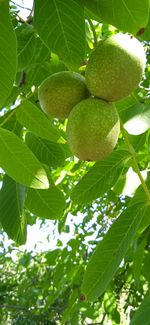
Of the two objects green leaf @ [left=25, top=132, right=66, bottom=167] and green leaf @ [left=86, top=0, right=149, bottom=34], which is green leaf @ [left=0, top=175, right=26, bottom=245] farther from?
green leaf @ [left=86, top=0, right=149, bottom=34]

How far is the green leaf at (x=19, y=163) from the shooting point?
4.53 feet

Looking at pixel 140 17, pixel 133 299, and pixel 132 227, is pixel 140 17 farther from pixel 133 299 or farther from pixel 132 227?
pixel 133 299

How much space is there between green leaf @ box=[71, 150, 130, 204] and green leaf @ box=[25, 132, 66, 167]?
18cm

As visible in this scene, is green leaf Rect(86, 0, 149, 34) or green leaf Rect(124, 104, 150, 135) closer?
green leaf Rect(86, 0, 149, 34)

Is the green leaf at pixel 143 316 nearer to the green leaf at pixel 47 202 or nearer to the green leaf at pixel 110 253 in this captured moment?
the green leaf at pixel 110 253

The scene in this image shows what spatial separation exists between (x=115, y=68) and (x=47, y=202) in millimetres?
681

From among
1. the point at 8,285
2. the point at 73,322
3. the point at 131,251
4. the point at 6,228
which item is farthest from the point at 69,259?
the point at 8,285

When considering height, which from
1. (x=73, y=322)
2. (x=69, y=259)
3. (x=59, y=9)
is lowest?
(x=73, y=322)

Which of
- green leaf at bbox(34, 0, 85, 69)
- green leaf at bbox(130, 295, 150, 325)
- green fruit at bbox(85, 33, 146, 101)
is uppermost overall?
green leaf at bbox(34, 0, 85, 69)

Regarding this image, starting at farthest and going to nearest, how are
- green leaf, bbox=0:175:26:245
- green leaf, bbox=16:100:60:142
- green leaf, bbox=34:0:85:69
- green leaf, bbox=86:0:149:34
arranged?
green leaf, bbox=0:175:26:245, green leaf, bbox=16:100:60:142, green leaf, bbox=34:0:85:69, green leaf, bbox=86:0:149:34

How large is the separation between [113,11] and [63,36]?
7.5 inches

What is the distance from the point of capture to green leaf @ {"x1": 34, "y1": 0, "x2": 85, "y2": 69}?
4.39ft

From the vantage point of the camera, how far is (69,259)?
358 cm

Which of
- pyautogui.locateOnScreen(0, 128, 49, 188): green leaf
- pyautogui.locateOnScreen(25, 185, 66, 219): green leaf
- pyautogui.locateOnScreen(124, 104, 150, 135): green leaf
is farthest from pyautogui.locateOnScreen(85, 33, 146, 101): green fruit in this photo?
pyautogui.locateOnScreen(25, 185, 66, 219): green leaf
